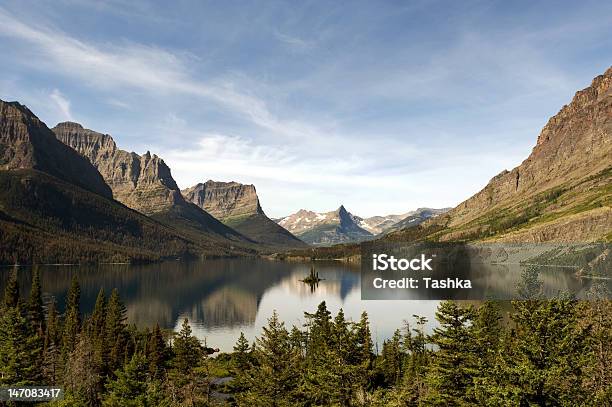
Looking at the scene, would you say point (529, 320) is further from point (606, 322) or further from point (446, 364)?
point (606, 322)

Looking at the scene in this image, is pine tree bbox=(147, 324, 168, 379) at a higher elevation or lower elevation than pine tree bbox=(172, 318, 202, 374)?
lower

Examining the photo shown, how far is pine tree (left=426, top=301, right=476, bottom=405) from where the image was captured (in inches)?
1426

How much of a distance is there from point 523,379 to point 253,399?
28.0m

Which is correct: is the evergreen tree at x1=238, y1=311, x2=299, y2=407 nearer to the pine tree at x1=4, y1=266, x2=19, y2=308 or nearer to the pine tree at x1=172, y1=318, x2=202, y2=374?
the pine tree at x1=172, y1=318, x2=202, y2=374

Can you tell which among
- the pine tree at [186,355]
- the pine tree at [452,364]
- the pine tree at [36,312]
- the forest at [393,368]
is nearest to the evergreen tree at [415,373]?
the forest at [393,368]

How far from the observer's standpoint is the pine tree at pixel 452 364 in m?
36.2

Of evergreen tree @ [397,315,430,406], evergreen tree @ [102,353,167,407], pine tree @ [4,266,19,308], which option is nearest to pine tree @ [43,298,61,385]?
pine tree @ [4,266,19,308]

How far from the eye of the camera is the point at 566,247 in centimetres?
14800

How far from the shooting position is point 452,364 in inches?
1475

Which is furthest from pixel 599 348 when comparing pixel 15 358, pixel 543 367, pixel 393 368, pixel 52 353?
pixel 52 353

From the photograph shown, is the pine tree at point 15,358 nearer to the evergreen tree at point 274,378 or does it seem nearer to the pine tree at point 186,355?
the pine tree at point 186,355

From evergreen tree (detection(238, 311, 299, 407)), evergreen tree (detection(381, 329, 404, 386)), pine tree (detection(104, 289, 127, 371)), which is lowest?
evergreen tree (detection(381, 329, 404, 386))

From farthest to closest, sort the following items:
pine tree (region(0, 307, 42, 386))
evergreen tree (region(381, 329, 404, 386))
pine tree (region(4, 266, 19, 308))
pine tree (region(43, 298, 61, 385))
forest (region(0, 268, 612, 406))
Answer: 1. pine tree (region(4, 266, 19, 308))
2. evergreen tree (region(381, 329, 404, 386))
3. pine tree (region(43, 298, 61, 385))
4. pine tree (region(0, 307, 42, 386))
5. forest (region(0, 268, 612, 406))

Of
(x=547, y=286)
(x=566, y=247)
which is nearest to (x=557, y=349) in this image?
(x=547, y=286)
